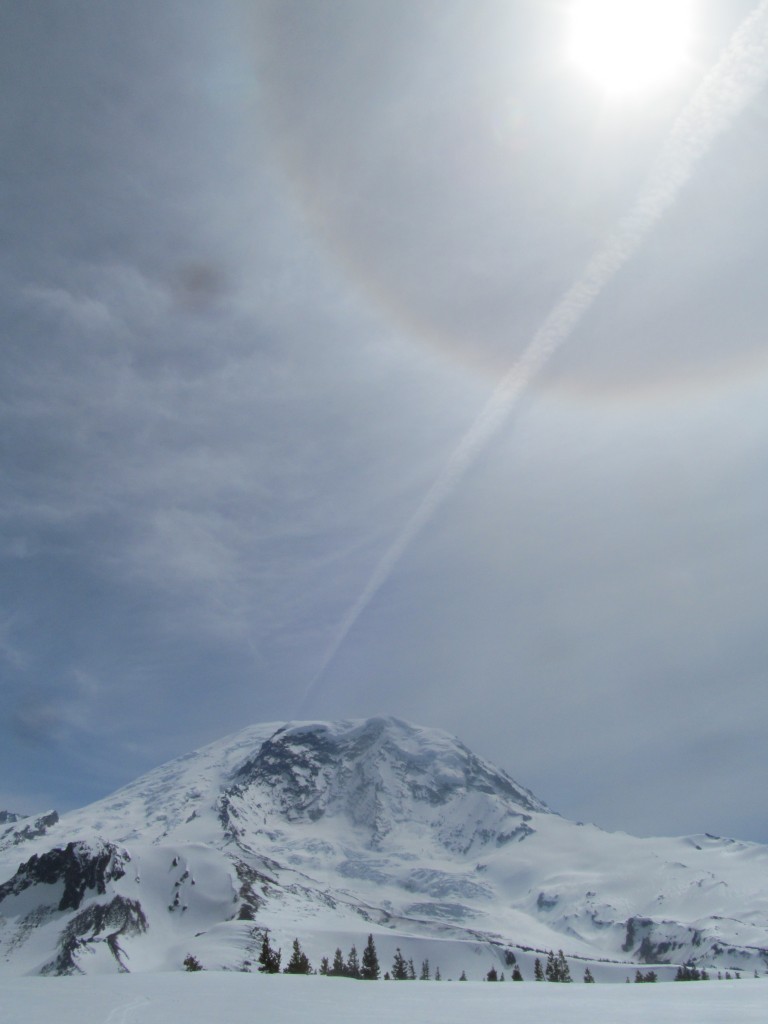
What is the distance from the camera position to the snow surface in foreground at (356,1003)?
25.1 metres

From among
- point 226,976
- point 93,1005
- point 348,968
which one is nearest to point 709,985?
point 226,976

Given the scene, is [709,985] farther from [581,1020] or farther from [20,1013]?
[20,1013]

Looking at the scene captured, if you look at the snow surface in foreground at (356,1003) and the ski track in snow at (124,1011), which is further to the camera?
the ski track in snow at (124,1011)

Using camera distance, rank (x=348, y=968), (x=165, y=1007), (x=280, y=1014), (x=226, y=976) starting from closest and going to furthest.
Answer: (x=280, y=1014) < (x=165, y=1007) < (x=226, y=976) < (x=348, y=968)

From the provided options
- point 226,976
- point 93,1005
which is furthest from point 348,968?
point 93,1005

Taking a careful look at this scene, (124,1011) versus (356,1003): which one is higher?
(124,1011)

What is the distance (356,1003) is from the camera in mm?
30703

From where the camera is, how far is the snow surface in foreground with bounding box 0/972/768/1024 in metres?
25.1

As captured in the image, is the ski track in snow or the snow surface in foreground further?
the ski track in snow

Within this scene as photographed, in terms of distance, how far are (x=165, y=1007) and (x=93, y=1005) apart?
381cm

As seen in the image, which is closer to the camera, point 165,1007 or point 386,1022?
point 386,1022

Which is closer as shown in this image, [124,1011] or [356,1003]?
[124,1011]

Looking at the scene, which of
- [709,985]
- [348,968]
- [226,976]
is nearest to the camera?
[709,985]

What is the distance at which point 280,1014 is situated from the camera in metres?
26.5
